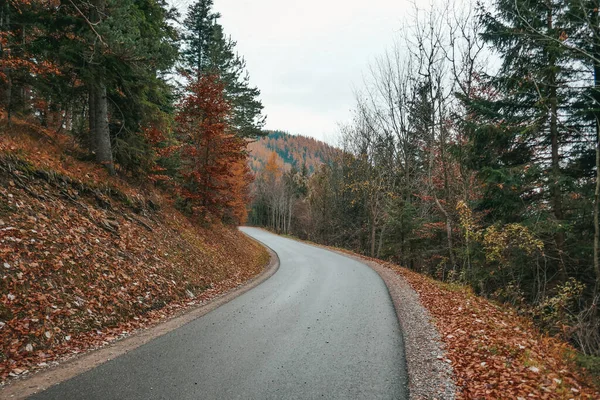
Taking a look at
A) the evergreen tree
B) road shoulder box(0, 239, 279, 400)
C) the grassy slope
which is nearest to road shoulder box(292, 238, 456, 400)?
road shoulder box(0, 239, 279, 400)

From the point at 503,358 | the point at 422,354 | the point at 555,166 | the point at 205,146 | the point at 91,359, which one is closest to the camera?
the point at 91,359

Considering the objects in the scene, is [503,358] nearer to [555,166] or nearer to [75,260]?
[555,166]

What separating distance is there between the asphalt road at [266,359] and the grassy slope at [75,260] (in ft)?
3.69

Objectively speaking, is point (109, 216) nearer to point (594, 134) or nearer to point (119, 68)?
point (119, 68)

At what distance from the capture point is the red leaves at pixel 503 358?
4035 millimetres

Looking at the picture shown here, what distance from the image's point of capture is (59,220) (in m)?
7.05

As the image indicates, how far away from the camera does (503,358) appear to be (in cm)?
488

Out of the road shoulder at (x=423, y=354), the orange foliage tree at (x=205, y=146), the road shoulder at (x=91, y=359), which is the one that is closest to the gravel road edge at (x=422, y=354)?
the road shoulder at (x=423, y=354)

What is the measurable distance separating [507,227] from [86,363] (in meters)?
10.6

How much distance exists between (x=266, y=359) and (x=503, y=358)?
377 centimetres

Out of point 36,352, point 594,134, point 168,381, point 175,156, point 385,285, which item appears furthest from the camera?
point 175,156

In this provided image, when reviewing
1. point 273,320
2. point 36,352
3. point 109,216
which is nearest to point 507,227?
point 273,320

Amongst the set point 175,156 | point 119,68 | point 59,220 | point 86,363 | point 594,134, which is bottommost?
point 86,363

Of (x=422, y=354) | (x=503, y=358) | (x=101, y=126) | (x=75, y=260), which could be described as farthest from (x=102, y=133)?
(x=503, y=358)
